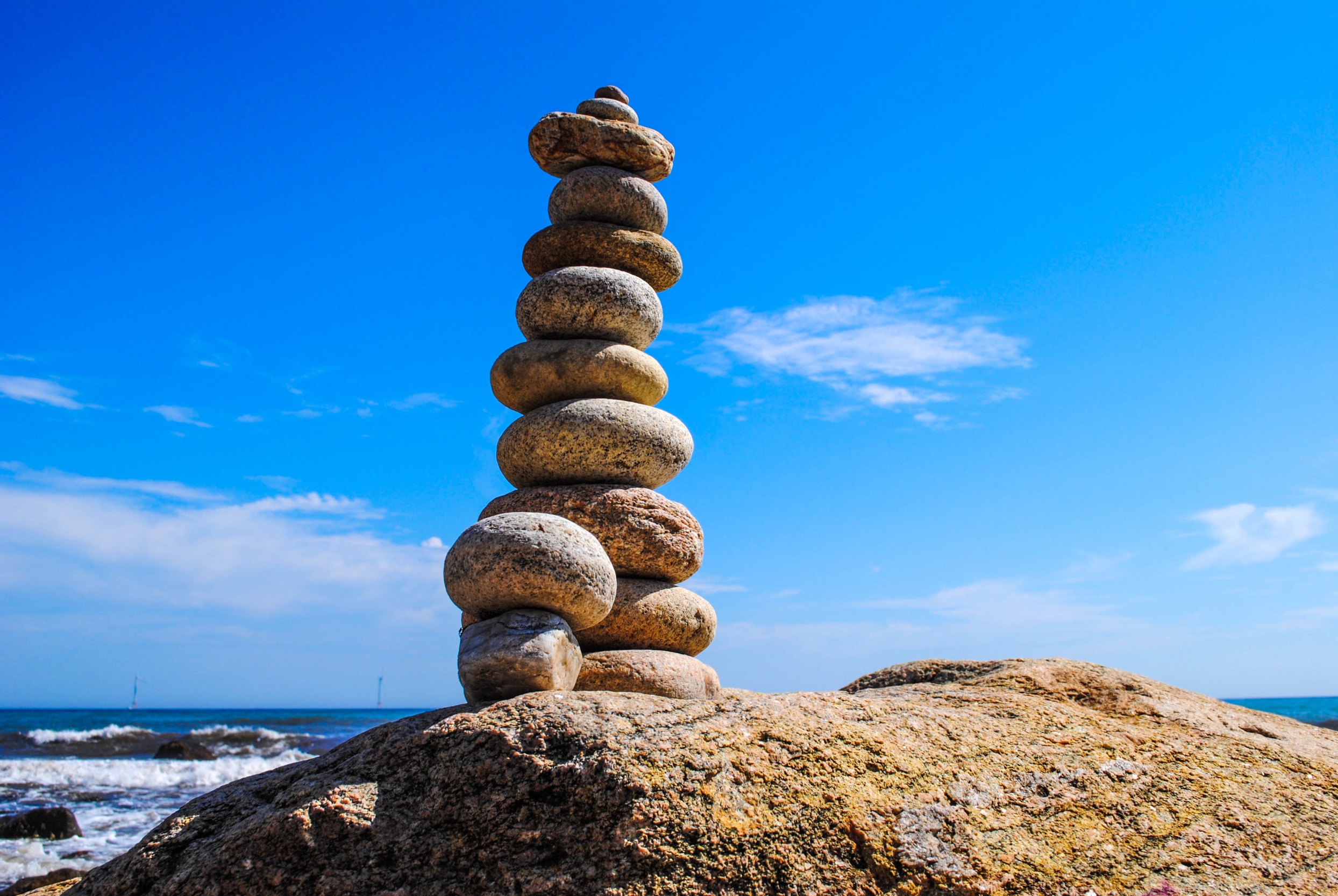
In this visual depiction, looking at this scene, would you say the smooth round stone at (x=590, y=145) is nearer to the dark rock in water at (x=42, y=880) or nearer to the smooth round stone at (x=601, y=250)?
the smooth round stone at (x=601, y=250)

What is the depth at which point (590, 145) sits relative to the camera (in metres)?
9.10

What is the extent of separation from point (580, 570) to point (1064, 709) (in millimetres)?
3187

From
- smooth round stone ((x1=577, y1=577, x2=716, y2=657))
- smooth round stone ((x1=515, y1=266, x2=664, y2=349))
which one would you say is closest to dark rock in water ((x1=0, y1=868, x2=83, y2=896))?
smooth round stone ((x1=577, y1=577, x2=716, y2=657))

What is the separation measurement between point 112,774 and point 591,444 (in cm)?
2238

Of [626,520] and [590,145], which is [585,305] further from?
[626,520]

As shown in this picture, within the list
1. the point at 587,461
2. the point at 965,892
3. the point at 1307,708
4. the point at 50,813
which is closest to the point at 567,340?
the point at 587,461

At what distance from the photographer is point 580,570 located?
19.8 ft

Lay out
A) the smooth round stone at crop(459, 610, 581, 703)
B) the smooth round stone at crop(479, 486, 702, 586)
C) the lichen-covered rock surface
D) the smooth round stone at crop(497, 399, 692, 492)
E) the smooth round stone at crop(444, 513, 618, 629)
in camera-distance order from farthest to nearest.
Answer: the smooth round stone at crop(497, 399, 692, 492)
the smooth round stone at crop(479, 486, 702, 586)
the smooth round stone at crop(444, 513, 618, 629)
the smooth round stone at crop(459, 610, 581, 703)
the lichen-covered rock surface

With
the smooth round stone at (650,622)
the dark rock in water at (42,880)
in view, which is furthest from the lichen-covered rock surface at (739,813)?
the dark rock in water at (42,880)

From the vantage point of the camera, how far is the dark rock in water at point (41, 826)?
13.7 meters

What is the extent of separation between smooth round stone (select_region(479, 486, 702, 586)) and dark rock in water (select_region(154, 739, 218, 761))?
25.2 m

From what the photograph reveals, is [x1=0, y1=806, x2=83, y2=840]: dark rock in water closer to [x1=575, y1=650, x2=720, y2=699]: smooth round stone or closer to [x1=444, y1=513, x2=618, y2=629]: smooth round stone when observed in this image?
[x1=575, y1=650, x2=720, y2=699]: smooth round stone

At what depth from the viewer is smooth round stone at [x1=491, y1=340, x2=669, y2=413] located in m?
8.19

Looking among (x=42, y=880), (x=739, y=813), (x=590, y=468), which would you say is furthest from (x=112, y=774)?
(x=739, y=813)
